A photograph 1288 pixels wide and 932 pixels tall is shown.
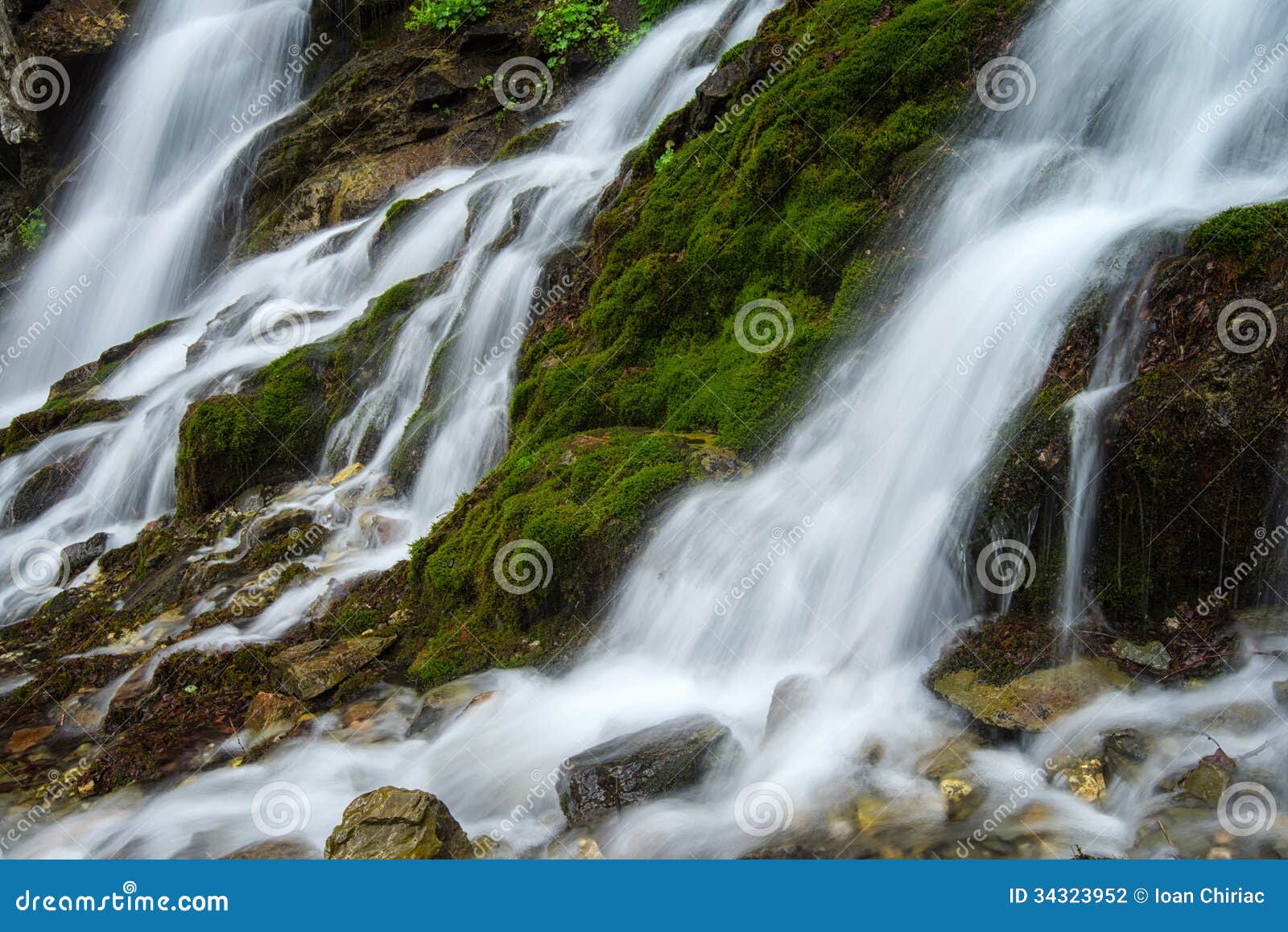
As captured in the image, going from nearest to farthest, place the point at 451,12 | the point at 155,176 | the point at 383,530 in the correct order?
the point at 383,530 < the point at 451,12 < the point at 155,176

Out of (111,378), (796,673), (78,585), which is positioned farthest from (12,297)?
(796,673)

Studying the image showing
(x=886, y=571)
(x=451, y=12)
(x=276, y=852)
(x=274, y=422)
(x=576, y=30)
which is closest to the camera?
(x=276, y=852)

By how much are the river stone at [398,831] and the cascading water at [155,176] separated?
15.1m

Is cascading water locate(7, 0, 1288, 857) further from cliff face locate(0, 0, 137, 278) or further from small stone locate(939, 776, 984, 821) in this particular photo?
cliff face locate(0, 0, 137, 278)

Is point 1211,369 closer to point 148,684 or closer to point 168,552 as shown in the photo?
point 148,684

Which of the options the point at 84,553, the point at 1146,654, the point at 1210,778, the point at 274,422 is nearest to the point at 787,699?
the point at 1146,654

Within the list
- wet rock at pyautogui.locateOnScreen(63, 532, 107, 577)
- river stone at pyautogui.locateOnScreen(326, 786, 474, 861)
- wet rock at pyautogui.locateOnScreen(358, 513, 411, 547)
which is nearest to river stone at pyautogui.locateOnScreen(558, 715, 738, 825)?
river stone at pyautogui.locateOnScreen(326, 786, 474, 861)

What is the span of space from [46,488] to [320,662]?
23.3 ft

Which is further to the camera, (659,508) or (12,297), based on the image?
(12,297)

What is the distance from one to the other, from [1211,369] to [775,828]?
9.66 ft

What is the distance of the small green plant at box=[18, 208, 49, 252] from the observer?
70.4 ft

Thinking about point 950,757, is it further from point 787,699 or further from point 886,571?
point 886,571

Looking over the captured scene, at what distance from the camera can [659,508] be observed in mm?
6324

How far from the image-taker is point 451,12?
56.1 ft
